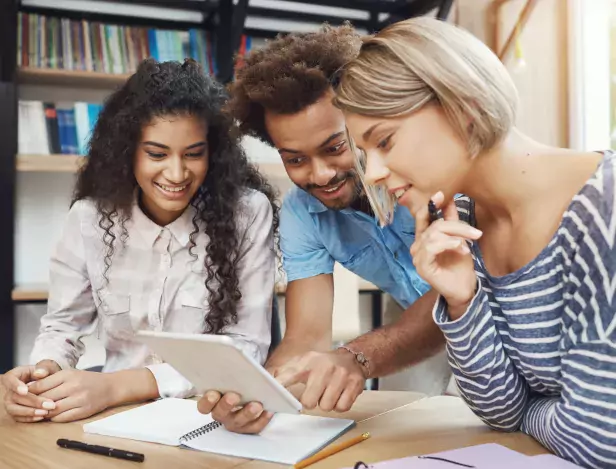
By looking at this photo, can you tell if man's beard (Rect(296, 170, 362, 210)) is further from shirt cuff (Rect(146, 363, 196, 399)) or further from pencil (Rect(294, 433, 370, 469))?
pencil (Rect(294, 433, 370, 469))

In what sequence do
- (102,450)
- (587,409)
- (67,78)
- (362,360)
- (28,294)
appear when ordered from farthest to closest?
(67,78) → (28,294) → (362,360) → (102,450) → (587,409)

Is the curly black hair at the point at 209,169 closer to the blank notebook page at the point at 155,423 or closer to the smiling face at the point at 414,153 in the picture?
the blank notebook page at the point at 155,423

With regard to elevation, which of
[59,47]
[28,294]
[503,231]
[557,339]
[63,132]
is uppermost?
[59,47]

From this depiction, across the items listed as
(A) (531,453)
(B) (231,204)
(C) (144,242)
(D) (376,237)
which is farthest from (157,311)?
(A) (531,453)

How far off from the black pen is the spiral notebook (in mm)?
68

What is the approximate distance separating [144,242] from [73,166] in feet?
4.04

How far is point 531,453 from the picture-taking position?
34.9 inches

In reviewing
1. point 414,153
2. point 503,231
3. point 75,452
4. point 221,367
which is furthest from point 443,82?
point 75,452

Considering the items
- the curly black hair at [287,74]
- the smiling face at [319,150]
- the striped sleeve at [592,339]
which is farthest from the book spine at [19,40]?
the striped sleeve at [592,339]

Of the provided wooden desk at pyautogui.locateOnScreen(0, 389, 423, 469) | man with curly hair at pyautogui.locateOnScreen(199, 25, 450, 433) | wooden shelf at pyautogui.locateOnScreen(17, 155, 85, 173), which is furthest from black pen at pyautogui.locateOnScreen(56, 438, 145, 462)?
wooden shelf at pyautogui.locateOnScreen(17, 155, 85, 173)

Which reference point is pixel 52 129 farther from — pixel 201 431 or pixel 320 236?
pixel 201 431

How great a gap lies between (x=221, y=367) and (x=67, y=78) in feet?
7.61

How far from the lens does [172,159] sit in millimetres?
1508

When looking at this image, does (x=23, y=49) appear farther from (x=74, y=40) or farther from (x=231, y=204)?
(x=231, y=204)
